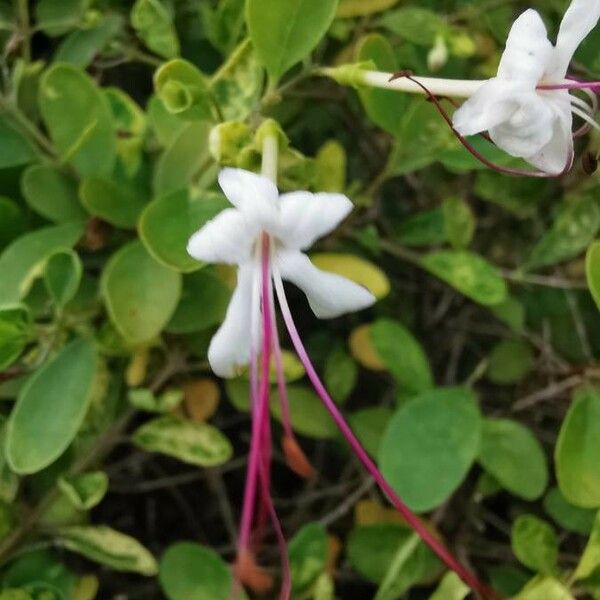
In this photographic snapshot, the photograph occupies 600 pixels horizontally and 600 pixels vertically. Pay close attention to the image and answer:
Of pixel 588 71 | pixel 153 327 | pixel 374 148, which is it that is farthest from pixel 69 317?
pixel 588 71

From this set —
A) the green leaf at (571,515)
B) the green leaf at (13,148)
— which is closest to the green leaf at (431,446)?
the green leaf at (571,515)

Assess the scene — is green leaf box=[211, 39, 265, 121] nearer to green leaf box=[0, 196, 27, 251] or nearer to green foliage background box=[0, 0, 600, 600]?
green foliage background box=[0, 0, 600, 600]

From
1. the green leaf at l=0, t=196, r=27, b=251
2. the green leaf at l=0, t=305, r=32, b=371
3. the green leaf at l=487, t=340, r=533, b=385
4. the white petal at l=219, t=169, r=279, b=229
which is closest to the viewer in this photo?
the white petal at l=219, t=169, r=279, b=229

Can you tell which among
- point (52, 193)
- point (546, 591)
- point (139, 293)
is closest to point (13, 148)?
point (52, 193)

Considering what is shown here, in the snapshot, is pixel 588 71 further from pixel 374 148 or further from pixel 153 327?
pixel 153 327

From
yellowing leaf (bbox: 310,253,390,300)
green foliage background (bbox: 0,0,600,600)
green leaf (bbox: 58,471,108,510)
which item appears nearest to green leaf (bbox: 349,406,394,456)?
green foliage background (bbox: 0,0,600,600)

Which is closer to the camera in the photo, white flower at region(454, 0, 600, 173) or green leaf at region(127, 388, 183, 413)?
white flower at region(454, 0, 600, 173)
